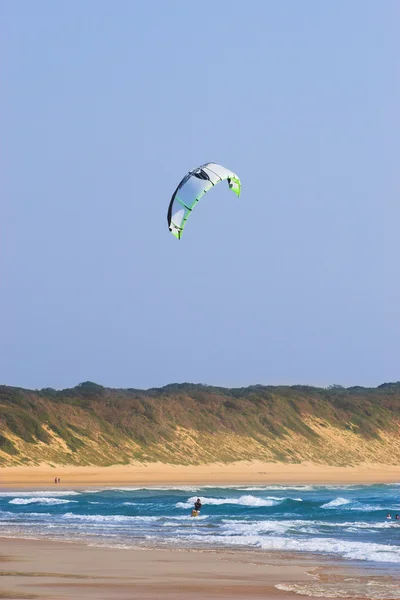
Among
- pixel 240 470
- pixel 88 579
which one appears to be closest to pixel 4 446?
pixel 240 470

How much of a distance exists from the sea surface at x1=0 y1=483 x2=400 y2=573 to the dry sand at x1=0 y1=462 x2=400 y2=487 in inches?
124

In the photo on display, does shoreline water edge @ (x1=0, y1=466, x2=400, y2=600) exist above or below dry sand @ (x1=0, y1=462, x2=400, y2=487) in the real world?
below

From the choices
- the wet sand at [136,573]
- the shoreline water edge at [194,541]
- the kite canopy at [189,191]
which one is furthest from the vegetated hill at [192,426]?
the wet sand at [136,573]

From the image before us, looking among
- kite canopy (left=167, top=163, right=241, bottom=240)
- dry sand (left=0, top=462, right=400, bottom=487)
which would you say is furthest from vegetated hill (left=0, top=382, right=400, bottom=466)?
kite canopy (left=167, top=163, right=241, bottom=240)

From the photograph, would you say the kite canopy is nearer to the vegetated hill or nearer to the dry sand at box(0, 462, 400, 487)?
the dry sand at box(0, 462, 400, 487)

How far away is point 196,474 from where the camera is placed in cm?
5034

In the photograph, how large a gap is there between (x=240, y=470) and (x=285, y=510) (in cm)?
1994

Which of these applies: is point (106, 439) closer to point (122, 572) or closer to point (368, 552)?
point (368, 552)

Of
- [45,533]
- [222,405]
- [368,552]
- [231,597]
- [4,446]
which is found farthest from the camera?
[222,405]

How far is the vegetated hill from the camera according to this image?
50438 mm

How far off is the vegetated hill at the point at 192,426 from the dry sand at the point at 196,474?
0.93m

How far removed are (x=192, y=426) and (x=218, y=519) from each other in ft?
90.8

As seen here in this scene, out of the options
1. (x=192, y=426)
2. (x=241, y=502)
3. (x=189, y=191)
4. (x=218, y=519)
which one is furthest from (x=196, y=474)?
(x=189, y=191)

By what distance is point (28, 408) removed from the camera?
52781 millimetres
